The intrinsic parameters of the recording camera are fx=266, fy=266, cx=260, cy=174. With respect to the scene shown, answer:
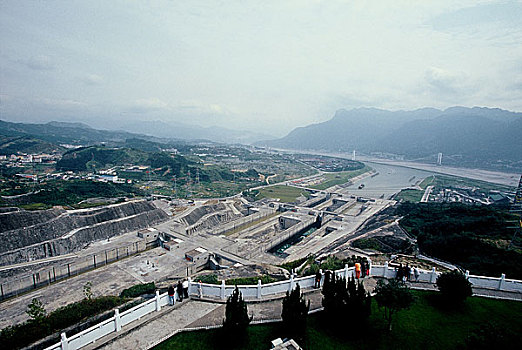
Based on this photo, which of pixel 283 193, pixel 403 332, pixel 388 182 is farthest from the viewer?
pixel 388 182

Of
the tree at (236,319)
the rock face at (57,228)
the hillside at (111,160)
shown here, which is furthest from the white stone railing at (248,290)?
the hillside at (111,160)

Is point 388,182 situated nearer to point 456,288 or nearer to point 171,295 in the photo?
point 456,288

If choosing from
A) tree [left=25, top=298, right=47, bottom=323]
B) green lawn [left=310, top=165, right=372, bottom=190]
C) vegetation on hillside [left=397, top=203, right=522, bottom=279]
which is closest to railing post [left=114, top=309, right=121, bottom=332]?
tree [left=25, top=298, right=47, bottom=323]

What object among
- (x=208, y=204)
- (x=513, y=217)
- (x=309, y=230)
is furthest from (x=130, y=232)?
(x=513, y=217)

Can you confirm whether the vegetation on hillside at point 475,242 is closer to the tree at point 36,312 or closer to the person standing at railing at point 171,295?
the person standing at railing at point 171,295

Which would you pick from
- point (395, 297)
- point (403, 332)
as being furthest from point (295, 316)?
point (403, 332)
